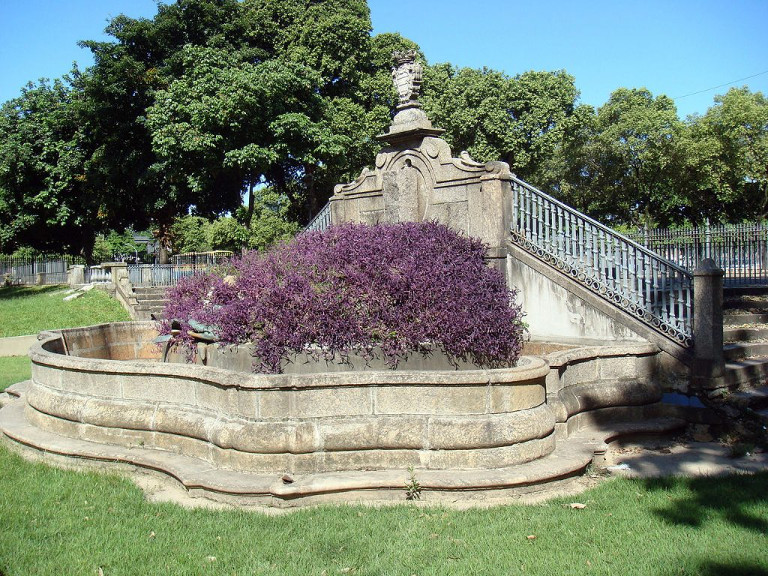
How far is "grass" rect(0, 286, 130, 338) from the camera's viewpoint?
19.7 m

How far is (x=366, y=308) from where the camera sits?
5922mm

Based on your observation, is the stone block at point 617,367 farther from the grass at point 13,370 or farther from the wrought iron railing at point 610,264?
the grass at point 13,370

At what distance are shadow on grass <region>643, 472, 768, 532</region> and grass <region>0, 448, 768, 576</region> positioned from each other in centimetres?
1

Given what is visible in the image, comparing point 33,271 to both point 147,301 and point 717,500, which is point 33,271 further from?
point 717,500

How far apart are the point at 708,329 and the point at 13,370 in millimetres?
11800

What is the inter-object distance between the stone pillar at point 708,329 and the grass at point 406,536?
6.13 feet

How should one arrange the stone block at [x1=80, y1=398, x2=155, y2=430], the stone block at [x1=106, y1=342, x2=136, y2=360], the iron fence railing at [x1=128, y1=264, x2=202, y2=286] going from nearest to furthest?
the stone block at [x1=80, y1=398, x2=155, y2=430]
the stone block at [x1=106, y1=342, x2=136, y2=360]
the iron fence railing at [x1=128, y1=264, x2=202, y2=286]

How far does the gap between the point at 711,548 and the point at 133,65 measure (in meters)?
29.0

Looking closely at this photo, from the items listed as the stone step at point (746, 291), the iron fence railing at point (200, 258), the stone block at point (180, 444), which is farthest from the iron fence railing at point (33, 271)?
the stone step at point (746, 291)

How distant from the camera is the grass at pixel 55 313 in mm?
19656

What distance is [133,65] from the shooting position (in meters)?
27.7

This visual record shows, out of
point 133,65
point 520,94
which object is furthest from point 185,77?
point 520,94

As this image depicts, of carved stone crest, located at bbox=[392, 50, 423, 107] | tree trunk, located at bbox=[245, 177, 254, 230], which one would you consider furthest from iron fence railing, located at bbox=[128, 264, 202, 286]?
carved stone crest, located at bbox=[392, 50, 423, 107]

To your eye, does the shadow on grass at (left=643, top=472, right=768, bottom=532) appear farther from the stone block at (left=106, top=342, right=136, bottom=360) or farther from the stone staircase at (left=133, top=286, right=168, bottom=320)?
the stone staircase at (left=133, top=286, right=168, bottom=320)
